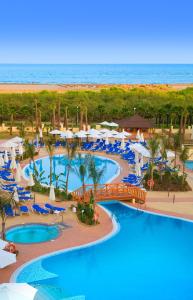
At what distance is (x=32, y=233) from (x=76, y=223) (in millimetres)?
1784

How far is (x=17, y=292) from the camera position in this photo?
29.1ft

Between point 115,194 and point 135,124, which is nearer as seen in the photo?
point 115,194

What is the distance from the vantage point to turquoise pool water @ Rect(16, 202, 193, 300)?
11.4 metres

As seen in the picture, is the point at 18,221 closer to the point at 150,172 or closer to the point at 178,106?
the point at 150,172

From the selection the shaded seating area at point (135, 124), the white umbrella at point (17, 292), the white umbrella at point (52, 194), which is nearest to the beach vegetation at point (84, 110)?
the shaded seating area at point (135, 124)

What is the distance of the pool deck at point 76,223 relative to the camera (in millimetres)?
13327

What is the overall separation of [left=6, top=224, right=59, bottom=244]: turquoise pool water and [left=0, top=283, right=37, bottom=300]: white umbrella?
206 inches

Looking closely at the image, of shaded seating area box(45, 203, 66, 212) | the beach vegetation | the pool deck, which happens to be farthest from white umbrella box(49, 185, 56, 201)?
the beach vegetation

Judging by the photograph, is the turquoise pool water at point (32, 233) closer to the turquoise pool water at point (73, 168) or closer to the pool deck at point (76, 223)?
the pool deck at point (76, 223)

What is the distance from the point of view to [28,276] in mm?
11891

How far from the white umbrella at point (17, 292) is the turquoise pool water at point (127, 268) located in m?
0.96

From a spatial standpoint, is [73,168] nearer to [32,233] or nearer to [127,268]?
[32,233]

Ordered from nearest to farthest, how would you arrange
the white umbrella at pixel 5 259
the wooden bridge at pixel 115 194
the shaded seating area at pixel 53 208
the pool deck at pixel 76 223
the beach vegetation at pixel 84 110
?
the white umbrella at pixel 5 259, the pool deck at pixel 76 223, the shaded seating area at pixel 53 208, the wooden bridge at pixel 115 194, the beach vegetation at pixel 84 110

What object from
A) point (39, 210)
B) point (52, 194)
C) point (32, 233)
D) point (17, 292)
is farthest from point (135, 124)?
point (17, 292)
